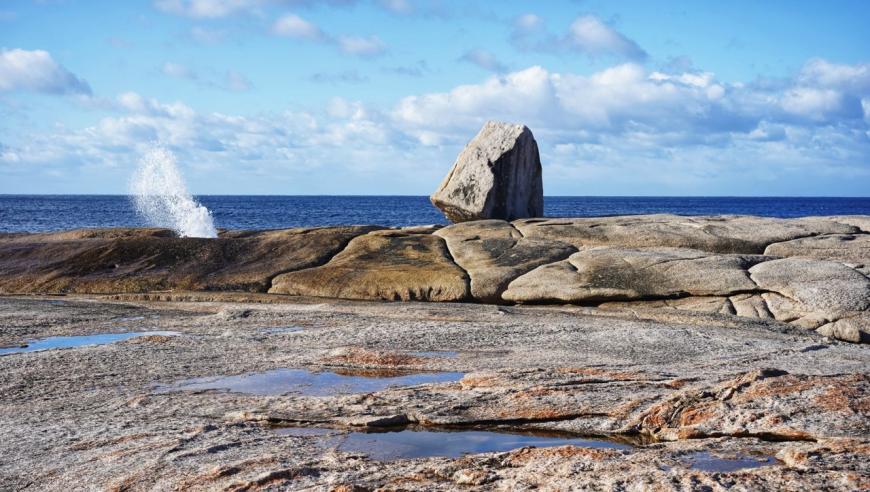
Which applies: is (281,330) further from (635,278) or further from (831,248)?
(831,248)

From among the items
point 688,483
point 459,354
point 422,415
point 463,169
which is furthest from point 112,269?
point 688,483

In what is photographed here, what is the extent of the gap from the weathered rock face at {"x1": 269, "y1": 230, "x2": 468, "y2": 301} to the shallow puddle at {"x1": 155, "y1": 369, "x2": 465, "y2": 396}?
9704mm

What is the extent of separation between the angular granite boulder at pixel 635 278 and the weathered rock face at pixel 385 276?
72.1 inches

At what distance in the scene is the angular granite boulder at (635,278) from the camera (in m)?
21.4

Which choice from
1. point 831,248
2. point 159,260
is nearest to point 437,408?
point 159,260

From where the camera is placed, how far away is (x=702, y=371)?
41.3 ft

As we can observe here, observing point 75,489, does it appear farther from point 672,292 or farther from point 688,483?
point 672,292

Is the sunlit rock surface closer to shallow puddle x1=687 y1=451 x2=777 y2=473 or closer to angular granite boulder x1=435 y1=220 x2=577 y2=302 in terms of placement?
shallow puddle x1=687 y1=451 x2=777 y2=473

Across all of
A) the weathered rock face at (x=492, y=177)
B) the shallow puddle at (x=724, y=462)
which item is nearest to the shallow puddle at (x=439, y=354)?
the shallow puddle at (x=724, y=462)

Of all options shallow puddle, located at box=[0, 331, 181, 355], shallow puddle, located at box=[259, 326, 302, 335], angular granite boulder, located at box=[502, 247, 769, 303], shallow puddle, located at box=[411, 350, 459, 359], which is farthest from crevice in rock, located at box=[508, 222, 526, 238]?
shallow puddle, located at box=[0, 331, 181, 355]

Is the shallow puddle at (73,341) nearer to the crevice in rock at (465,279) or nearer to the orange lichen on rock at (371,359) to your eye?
the orange lichen on rock at (371,359)

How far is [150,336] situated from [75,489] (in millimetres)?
8555

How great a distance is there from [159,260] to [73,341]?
31.2 ft

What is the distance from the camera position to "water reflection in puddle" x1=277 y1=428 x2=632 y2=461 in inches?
332
